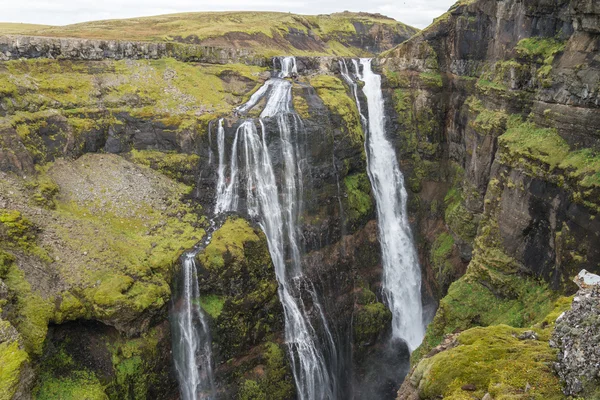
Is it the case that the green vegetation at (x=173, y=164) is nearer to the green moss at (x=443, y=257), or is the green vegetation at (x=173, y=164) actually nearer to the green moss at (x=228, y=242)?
the green moss at (x=228, y=242)

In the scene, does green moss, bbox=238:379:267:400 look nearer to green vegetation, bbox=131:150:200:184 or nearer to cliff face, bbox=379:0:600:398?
cliff face, bbox=379:0:600:398

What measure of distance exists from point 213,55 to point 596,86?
32.5 meters

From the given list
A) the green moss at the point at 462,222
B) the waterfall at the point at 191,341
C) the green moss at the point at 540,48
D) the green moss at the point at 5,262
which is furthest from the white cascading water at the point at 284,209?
the green moss at the point at 540,48

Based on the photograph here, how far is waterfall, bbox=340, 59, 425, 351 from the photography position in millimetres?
33094

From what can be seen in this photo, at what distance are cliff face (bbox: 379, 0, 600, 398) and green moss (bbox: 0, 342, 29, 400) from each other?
48.0 ft

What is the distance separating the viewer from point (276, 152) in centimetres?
3122

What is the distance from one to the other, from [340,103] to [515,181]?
57.7 feet

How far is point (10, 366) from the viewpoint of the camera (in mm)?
15883

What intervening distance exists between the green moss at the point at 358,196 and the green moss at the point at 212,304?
13117 millimetres

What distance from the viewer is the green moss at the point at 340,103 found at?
3509cm

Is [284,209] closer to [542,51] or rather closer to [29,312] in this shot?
[29,312]

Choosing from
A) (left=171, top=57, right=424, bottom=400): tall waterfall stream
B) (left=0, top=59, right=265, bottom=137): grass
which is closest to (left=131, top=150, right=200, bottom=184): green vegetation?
(left=171, top=57, right=424, bottom=400): tall waterfall stream

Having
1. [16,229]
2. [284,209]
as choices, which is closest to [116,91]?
[16,229]

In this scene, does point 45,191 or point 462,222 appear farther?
point 462,222
